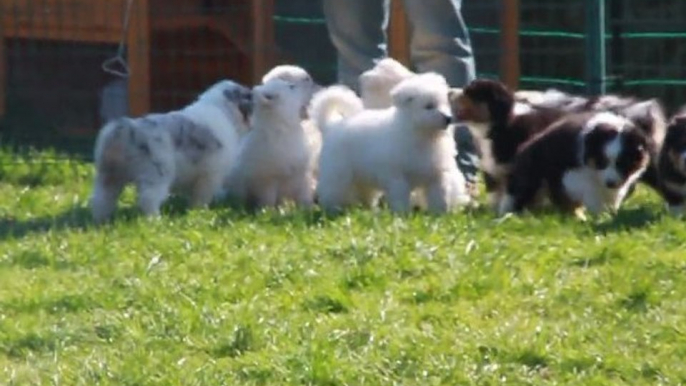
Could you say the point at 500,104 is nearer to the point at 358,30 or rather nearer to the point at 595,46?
the point at 358,30

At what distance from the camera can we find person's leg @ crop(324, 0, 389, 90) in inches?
373

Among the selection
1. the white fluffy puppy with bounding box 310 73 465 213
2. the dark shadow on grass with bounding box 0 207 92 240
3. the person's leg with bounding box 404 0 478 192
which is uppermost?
the person's leg with bounding box 404 0 478 192

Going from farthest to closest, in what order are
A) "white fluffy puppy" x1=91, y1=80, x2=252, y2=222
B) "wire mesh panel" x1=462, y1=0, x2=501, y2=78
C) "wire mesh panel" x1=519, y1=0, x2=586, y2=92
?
"wire mesh panel" x1=519, y1=0, x2=586, y2=92
"wire mesh panel" x1=462, y1=0, x2=501, y2=78
"white fluffy puppy" x1=91, y1=80, x2=252, y2=222

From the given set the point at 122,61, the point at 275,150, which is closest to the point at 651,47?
the point at 122,61

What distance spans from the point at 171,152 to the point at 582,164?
2027mm

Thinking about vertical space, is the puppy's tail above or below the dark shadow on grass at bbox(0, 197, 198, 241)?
above

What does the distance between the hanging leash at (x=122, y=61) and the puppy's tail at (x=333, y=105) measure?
2.89 m

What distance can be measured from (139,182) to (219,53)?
4.09 metres

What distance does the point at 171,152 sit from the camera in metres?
8.71

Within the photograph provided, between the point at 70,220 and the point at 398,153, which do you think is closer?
the point at 398,153

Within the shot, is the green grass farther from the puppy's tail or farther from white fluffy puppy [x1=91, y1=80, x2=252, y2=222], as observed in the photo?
the puppy's tail

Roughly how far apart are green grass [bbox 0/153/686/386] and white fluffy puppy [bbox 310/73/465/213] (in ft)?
1.33

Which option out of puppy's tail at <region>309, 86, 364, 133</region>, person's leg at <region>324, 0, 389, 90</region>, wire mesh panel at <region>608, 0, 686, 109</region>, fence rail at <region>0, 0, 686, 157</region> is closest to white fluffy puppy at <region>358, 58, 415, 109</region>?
puppy's tail at <region>309, 86, 364, 133</region>

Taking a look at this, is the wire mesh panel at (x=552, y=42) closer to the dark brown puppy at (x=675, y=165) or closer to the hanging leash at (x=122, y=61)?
the hanging leash at (x=122, y=61)
